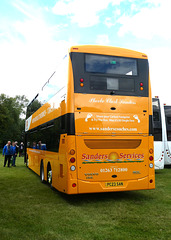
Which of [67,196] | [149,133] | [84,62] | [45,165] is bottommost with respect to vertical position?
[67,196]

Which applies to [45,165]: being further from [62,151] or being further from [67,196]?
[62,151]

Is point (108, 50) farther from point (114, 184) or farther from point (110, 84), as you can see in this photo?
point (114, 184)

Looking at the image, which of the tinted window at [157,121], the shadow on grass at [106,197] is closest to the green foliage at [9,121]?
the tinted window at [157,121]

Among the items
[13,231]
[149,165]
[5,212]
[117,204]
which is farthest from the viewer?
[149,165]

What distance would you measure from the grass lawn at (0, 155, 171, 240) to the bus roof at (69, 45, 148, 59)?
4268mm

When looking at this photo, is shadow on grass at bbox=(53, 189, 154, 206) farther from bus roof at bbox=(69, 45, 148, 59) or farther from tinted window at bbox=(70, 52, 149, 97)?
bus roof at bbox=(69, 45, 148, 59)

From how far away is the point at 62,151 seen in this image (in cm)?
838

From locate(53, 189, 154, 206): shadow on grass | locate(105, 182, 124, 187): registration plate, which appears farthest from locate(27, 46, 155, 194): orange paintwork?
locate(53, 189, 154, 206): shadow on grass

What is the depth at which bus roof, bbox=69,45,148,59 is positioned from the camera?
27.0 ft

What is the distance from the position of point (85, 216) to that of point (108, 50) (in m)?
4.68

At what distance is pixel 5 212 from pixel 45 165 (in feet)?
14.9

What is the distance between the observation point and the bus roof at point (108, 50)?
824cm

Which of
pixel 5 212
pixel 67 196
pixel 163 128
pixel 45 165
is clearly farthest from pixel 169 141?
pixel 5 212

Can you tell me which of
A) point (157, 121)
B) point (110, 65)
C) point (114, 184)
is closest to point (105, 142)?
point (114, 184)
